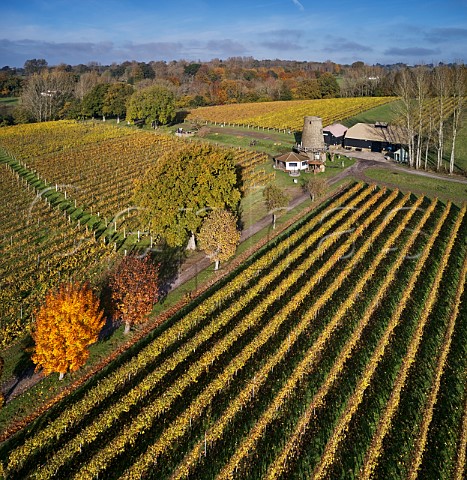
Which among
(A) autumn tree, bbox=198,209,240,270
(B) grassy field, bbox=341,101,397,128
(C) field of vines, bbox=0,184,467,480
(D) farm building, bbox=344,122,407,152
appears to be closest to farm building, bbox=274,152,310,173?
(D) farm building, bbox=344,122,407,152

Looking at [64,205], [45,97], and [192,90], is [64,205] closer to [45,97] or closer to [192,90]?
[45,97]

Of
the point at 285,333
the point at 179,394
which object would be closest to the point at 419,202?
the point at 285,333

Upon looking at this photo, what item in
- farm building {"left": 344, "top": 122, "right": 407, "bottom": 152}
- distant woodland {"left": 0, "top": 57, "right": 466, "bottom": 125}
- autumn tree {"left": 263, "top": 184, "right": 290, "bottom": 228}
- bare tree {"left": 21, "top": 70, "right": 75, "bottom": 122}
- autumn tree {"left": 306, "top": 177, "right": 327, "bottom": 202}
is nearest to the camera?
autumn tree {"left": 263, "top": 184, "right": 290, "bottom": 228}

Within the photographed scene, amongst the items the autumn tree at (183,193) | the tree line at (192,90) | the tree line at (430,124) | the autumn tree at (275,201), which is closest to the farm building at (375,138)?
the tree line at (430,124)

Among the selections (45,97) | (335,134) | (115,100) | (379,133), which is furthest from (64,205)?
(45,97)

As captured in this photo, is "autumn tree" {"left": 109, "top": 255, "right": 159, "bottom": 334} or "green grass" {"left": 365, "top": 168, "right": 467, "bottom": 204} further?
"green grass" {"left": 365, "top": 168, "right": 467, "bottom": 204}

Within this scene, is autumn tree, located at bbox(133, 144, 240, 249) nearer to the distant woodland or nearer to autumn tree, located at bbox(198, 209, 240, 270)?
autumn tree, located at bbox(198, 209, 240, 270)

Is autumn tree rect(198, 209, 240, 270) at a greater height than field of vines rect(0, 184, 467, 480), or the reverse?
autumn tree rect(198, 209, 240, 270)

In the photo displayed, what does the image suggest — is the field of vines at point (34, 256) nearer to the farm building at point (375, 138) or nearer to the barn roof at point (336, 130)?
the barn roof at point (336, 130)
